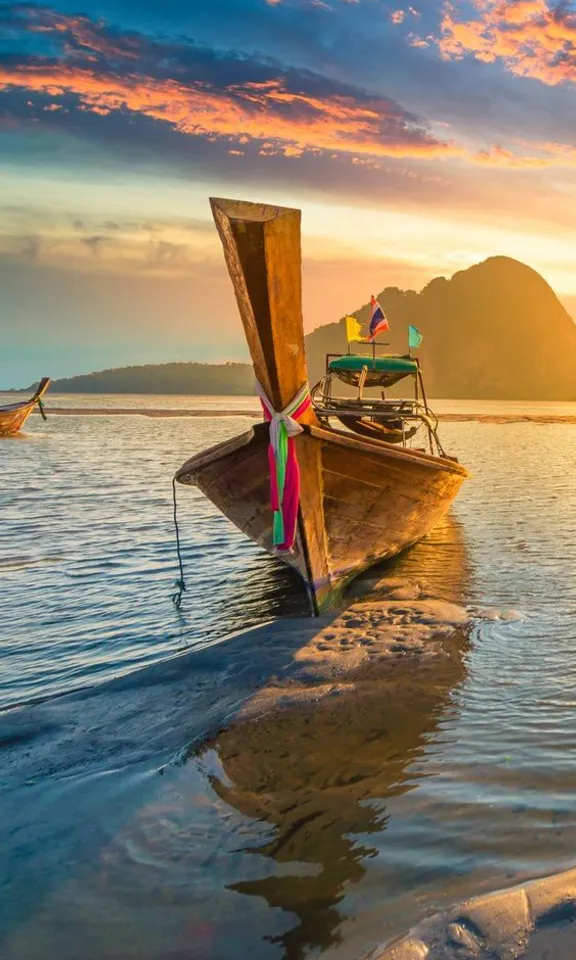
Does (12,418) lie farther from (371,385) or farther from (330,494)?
(330,494)

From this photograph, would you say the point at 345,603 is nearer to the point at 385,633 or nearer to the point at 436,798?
the point at 385,633

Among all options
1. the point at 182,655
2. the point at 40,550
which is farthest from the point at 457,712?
the point at 40,550

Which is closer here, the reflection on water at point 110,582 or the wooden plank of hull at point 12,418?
the reflection on water at point 110,582

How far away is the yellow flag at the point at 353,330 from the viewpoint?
13.0m

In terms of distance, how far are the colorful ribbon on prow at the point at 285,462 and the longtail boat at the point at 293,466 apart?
0.4 inches

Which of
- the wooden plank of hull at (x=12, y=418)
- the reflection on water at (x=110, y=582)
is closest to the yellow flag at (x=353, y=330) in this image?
the reflection on water at (x=110, y=582)

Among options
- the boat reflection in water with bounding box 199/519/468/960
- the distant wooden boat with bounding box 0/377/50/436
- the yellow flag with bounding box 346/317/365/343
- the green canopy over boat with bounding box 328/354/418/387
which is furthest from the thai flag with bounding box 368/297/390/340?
the distant wooden boat with bounding box 0/377/50/436

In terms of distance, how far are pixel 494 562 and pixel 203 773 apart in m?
7.32

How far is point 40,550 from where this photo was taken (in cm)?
1143

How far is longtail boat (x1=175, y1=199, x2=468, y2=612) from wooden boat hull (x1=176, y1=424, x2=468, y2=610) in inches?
0.6

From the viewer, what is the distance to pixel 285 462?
22.5ft

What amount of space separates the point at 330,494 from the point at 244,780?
3914mm

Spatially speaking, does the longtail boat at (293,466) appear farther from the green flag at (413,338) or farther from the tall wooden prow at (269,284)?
the green flag at (413,338)

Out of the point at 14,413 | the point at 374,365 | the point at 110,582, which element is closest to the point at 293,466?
the point at 110,582
